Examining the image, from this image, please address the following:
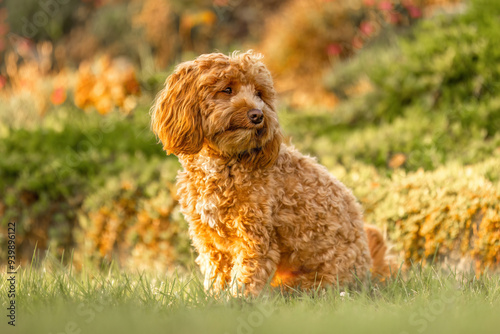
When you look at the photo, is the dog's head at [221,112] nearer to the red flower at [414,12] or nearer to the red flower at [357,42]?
the red flower at [414,12]

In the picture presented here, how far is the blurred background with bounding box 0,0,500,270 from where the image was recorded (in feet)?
15.2

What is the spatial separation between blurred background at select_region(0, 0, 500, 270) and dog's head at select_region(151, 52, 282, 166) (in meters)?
0.75

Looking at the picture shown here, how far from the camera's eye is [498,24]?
25.0 ft

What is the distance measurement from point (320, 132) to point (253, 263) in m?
5.20

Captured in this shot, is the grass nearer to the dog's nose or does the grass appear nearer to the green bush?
the dog's nose

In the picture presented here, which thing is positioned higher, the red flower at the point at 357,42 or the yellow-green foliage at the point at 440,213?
the red flower at the point at 357,42

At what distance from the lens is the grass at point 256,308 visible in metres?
2.47

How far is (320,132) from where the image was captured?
8148 millimetres

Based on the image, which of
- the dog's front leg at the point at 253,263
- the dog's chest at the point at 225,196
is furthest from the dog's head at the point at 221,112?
the dog's front leg at the point at 253,263

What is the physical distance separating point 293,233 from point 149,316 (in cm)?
107

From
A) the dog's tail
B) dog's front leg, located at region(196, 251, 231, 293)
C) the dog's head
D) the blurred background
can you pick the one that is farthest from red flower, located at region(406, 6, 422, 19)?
dog's front leg, located at region(196, 251, 231, 293)

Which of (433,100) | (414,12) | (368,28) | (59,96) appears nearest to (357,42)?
(368,28)

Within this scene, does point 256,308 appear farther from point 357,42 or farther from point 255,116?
point 357,42

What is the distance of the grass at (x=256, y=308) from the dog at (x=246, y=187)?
18 centimetres
